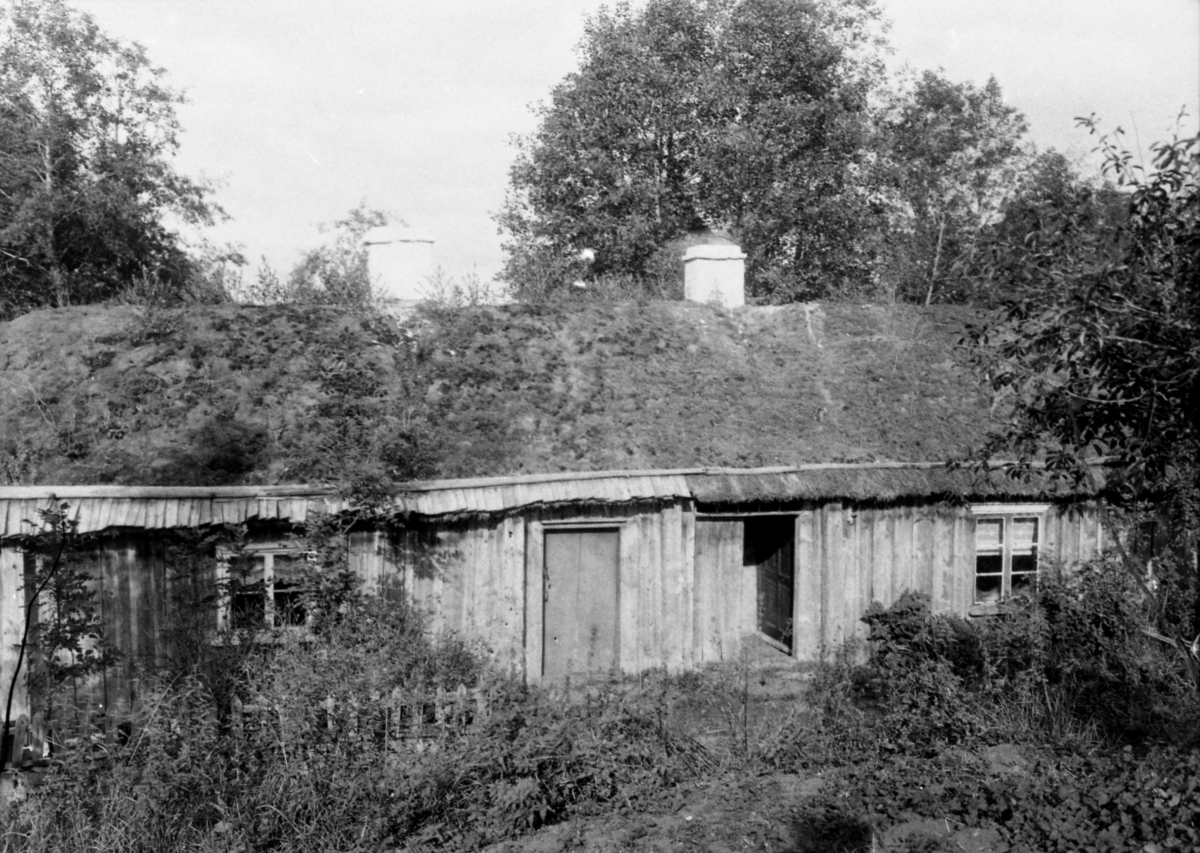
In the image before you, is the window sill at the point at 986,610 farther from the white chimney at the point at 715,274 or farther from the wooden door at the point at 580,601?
the white chimney at the point at 715,274

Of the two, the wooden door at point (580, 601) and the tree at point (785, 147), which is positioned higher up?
the tree at point (785, 147)

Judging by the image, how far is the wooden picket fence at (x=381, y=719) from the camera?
7516mm

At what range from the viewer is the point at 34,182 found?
2169 cm

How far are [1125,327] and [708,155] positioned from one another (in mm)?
18380

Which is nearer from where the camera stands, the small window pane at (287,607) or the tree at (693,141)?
the small window pane at (287,607)

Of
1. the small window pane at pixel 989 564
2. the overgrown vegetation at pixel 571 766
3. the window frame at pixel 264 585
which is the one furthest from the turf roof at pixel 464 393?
the overgrown vegetation at pixel 571 766

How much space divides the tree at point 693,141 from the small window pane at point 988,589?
10.8 meters

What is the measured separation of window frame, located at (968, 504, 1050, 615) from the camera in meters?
13.4

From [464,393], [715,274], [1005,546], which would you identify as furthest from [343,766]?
[715,274]

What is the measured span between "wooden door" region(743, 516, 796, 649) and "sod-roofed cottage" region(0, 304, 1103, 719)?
4cm

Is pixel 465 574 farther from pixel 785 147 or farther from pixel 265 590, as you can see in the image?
pixel 785 147

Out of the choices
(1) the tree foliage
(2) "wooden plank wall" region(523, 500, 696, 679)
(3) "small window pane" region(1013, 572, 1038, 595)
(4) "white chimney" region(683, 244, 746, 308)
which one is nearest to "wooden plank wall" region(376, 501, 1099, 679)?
(2) "wooden plank wall" region(523, 500, 696, 679)

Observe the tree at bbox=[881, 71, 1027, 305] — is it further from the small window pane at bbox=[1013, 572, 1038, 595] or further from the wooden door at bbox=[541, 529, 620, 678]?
the wooden door at bbox=[541, 529, 620, 678]

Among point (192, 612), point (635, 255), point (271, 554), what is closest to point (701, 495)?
point (271, 554)
